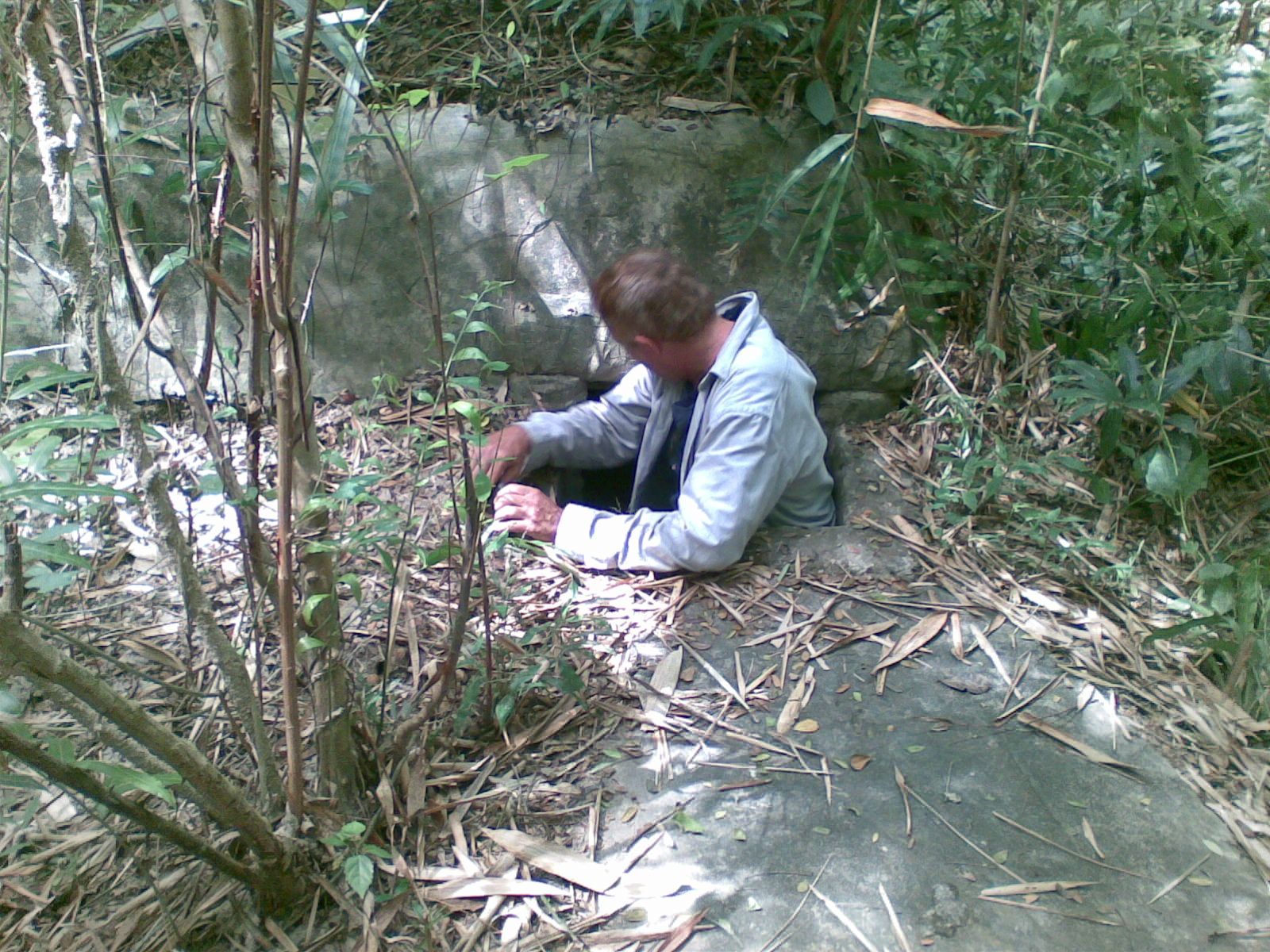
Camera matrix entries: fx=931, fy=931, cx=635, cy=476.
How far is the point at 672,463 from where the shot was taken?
10.8 feet

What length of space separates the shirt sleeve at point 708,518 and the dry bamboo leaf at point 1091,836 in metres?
1.09

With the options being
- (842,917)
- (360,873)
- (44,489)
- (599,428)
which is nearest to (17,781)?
(44,489)

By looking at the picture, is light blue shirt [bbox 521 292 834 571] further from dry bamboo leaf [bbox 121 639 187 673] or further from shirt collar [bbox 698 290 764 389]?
dry bamboo leaf [bbox 121 639 187 673]

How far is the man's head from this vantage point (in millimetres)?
2805

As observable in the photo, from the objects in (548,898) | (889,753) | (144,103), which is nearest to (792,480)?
(889,753)

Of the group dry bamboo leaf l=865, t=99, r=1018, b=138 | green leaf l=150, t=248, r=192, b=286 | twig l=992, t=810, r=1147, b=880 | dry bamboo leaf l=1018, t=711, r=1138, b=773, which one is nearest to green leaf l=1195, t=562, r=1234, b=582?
dry bamboo leaf l=1018, t=711, r=1138, b=773

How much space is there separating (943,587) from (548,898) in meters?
1.47

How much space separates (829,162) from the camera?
3.30 m

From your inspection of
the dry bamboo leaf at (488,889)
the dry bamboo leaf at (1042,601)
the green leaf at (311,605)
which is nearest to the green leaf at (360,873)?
the dry bamboo leaf at (488,889)

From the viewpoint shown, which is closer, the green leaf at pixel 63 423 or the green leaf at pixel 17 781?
the green leaf at pixel 17 781

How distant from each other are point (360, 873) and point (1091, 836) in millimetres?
1470

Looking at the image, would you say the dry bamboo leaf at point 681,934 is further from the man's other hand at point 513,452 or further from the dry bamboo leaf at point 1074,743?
the man's other hand at point 513,452

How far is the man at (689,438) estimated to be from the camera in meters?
2.66

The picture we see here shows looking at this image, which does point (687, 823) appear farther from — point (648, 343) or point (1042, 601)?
point (648, 343)
